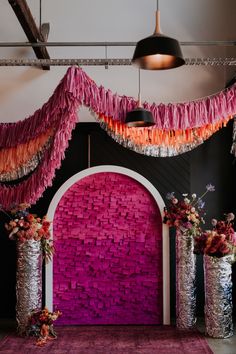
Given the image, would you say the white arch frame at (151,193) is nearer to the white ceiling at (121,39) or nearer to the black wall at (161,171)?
the black wall at (161,171)

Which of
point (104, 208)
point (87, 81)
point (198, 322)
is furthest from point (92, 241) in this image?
point (87, 81)

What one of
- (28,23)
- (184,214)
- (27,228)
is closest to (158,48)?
(28,23)

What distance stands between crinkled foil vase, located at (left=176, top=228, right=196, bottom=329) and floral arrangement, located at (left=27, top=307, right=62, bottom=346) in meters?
1.52

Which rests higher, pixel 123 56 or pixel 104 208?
pixel 123 56

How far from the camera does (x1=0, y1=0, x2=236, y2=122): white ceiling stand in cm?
635

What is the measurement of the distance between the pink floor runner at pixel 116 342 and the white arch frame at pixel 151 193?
1.15ft

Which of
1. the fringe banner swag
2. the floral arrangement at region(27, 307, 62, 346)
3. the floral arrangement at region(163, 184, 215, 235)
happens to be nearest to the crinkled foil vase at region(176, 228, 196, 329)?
the floral arrangement at region(163, 184, 215, 235)

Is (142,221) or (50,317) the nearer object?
(50,317)

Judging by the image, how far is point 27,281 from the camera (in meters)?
5.50

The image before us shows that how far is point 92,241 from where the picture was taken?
20.1ft

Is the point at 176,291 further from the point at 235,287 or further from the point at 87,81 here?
the point at 87,81

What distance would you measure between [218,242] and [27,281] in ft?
7.47

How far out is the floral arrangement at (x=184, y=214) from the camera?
570 centimetres

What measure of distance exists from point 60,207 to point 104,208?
581 millimetres
